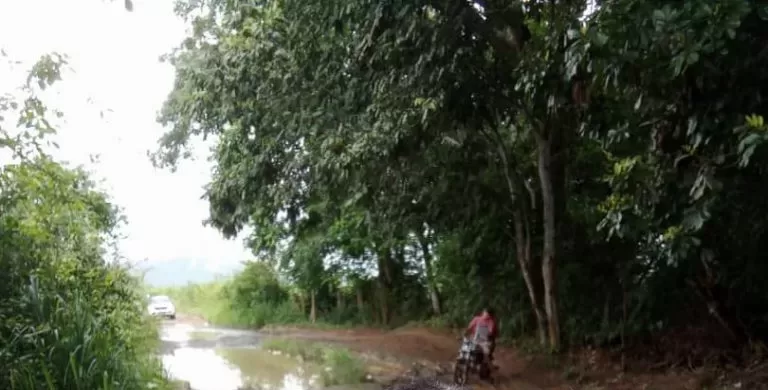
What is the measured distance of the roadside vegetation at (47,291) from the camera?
22.3 ft

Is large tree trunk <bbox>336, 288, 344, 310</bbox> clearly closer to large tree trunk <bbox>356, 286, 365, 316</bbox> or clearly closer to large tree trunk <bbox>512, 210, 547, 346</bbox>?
large tree trunk <bbox>356, 286, 365, 316</bbox>

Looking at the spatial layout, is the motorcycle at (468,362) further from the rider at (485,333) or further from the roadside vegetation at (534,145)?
the roadside vegetation at (534,145)

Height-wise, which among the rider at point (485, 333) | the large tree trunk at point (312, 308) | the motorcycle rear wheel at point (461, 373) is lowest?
the motorcycle rear wheel at point (461, 373)

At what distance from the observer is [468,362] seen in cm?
1306

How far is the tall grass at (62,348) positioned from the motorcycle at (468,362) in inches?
250

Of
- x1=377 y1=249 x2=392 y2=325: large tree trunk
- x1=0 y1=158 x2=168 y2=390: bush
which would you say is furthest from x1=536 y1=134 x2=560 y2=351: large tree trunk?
x1=377 y1=249 x2=392 y2=325: large tree trunk

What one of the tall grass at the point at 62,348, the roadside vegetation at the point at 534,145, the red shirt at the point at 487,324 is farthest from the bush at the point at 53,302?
the red shirt at the point at 487,324

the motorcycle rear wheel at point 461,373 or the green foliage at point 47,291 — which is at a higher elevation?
the green foliage at point 47,291

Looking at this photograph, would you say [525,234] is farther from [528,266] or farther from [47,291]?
[47,291]

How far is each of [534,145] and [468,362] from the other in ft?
16.8

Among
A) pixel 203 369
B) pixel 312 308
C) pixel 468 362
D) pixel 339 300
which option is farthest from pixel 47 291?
pixel 312 308

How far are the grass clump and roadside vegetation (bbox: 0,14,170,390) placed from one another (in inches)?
204

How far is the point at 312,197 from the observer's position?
16.0m

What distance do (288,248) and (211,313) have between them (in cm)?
1277
